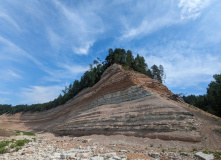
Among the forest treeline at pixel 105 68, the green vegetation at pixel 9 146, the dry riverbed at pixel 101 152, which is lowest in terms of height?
the green vegetation at pixel 9 146

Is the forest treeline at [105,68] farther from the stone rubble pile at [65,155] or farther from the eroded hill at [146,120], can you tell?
the stone rubble pile at [65,155]

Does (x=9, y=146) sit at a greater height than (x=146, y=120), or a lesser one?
lesser

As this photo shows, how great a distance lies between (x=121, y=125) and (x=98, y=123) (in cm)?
402

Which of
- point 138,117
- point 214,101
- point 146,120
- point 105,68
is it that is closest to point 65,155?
point 146,120

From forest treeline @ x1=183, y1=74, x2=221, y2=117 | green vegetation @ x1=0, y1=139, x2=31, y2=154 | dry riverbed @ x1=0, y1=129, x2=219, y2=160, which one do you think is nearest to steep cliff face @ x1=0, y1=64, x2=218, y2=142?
dry riverbed @ x1=0, y1=129, x2=219, y2=160

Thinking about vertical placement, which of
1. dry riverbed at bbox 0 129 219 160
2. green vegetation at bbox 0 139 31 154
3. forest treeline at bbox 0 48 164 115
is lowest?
green vegetation at bbox 0 139 31 154

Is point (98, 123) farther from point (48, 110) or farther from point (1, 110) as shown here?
point (1, 110)

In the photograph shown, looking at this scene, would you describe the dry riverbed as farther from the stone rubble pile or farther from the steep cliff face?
the steep cliff face

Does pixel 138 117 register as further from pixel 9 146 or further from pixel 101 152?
pixel 9 146

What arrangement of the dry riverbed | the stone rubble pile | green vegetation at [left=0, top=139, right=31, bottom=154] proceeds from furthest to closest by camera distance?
green vegetation at [left=0, top=139, right=31, bottom=154] → the dry riverbed → the stone rubble pile

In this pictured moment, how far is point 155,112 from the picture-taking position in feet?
41.1

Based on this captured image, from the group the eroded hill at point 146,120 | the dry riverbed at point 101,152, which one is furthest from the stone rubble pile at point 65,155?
the eroded hill at point 146,120

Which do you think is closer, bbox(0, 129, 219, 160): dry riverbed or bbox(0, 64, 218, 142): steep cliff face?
bbox(0, 129, 219, 160): dry riverbed

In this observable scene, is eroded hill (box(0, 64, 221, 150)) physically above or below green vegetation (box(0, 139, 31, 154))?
above
